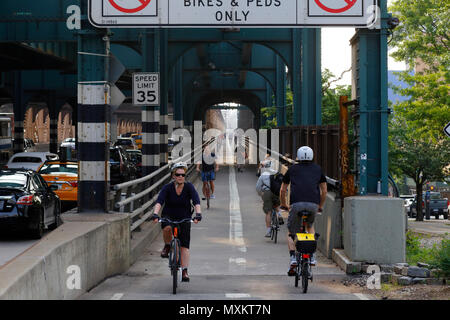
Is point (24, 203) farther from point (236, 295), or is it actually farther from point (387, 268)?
point (387, 268)

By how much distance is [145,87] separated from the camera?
72.5 feet

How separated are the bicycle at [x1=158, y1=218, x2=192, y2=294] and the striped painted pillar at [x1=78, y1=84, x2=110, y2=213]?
7.92 feet

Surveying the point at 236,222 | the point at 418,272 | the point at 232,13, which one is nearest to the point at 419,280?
the point at 418,272

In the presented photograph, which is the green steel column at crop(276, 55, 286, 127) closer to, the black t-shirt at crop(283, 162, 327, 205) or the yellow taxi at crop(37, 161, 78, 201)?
the yellow taxi at crop(37, 161, 78, 201)

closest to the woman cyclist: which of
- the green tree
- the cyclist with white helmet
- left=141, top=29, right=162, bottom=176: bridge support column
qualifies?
the cyclist with white helmet

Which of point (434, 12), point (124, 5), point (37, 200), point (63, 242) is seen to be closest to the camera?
point (63, 242)

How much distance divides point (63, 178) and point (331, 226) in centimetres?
1047

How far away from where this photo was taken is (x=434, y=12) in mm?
48531

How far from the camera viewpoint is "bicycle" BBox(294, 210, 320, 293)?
10406 mm

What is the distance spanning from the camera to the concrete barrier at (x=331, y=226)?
45.0ft

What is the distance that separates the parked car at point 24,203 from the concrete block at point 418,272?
7.18 m

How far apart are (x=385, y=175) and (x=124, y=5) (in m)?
5.02
